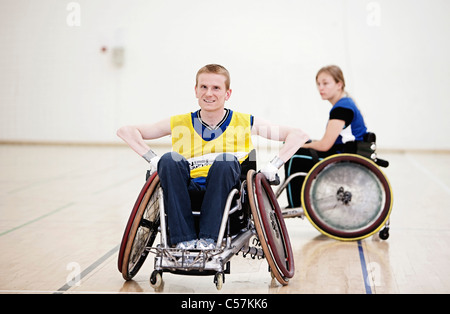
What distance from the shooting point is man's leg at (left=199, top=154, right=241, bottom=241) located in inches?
96.1

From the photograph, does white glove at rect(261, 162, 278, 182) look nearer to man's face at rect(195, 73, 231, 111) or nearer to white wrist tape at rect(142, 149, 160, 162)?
man's face at rect(195, 73, 231, 111)

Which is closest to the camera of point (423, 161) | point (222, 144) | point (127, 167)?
point (222, 144)

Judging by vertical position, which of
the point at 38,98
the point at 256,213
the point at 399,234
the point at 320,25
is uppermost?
the point at 320,25

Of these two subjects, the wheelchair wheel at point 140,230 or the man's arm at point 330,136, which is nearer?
the wheelchair wheel at point 140,230

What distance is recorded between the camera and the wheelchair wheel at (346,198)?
3592 mm

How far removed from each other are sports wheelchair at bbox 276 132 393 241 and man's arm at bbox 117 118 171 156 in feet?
Result: 3.84

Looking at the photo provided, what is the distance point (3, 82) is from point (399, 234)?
7555mm

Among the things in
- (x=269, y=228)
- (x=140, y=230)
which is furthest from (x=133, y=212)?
(x=269, y=228)

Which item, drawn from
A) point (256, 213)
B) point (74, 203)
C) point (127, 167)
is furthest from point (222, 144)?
point (127, 167)

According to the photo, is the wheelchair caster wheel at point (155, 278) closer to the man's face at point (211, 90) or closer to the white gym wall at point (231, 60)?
the man's face at point (211, 90)

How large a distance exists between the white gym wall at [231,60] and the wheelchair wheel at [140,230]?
6.48 m

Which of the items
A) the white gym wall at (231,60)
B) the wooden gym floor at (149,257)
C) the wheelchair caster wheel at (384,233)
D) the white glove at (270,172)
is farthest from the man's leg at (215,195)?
the white gym wall at (231,60)

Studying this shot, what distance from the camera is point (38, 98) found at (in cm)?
973

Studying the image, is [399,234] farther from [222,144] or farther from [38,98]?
[38,98]
